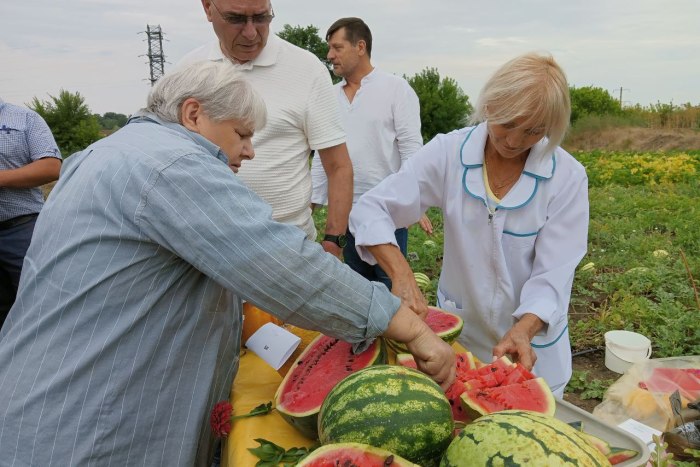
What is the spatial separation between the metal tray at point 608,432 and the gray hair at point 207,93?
136 centimetres

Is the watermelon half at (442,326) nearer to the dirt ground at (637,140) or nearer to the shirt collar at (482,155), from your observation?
the shirt collar at (482,155)

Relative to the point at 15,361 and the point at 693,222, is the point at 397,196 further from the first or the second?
the point at 693,222

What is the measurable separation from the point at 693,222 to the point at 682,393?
239 inches

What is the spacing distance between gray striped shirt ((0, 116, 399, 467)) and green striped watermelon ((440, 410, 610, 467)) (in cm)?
49

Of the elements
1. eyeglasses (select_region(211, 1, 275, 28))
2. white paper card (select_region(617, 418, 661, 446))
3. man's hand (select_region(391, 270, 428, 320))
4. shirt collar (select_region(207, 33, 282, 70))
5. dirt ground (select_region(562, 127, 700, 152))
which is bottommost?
dirt ground (select_region(562, 127, 700, 152))

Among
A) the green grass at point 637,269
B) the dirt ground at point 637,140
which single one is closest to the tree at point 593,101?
the dirt ground at point 637,140

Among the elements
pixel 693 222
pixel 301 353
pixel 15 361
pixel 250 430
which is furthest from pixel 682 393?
pixel 693 222

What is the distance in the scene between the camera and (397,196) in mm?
2523

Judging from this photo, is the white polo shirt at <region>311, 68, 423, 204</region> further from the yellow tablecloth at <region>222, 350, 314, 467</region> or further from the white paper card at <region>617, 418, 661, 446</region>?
Answer: the white paper card at <region>617, 418, 661, 446</region>

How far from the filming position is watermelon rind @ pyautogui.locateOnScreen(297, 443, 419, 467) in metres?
1.17

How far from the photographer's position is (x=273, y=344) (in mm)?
2162

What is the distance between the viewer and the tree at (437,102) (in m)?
31.0

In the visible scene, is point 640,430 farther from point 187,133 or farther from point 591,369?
point 591,369

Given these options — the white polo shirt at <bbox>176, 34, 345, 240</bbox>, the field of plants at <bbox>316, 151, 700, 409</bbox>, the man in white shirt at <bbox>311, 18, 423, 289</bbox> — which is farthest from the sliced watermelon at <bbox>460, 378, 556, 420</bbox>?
the man in white shirt at <bbox>311, 18, 423, 289</bbox>
